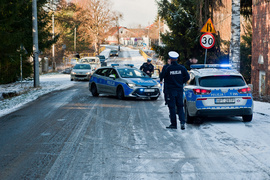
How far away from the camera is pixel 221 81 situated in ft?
36.6

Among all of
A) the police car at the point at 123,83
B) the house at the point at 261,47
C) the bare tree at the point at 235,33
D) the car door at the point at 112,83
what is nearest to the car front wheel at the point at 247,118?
the bare tree at the point at 235,33

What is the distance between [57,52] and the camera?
261 ft

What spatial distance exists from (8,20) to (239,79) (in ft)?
48.6

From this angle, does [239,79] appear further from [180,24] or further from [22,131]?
[180,24]

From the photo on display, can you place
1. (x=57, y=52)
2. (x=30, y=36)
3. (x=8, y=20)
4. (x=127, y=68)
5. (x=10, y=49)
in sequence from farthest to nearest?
(x=57, y=52)
(x=30, y=36)
(x=10, y=49)
(x=8, y=20)
(x=127, y=68)

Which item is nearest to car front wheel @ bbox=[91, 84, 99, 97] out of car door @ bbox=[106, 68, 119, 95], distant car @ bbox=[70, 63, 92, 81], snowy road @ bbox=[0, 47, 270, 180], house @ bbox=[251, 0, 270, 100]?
car door @ bbox=[106, 68, 119, 95]

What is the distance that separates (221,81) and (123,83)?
752cm

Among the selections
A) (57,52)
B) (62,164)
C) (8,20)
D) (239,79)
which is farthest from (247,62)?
(57,52)

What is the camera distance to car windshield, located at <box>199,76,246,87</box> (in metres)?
11.1

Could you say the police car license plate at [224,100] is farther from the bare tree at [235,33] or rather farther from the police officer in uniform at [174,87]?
the bare tree at [235,33]

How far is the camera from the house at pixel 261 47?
74.6 feet

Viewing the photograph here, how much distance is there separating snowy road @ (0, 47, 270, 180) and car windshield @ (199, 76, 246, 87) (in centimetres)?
104

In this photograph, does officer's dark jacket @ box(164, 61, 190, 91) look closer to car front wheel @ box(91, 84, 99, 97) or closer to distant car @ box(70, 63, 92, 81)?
car front wheel @ box(91, 84, 99, 97)

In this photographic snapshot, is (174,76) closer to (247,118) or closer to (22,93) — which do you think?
(247,118)
